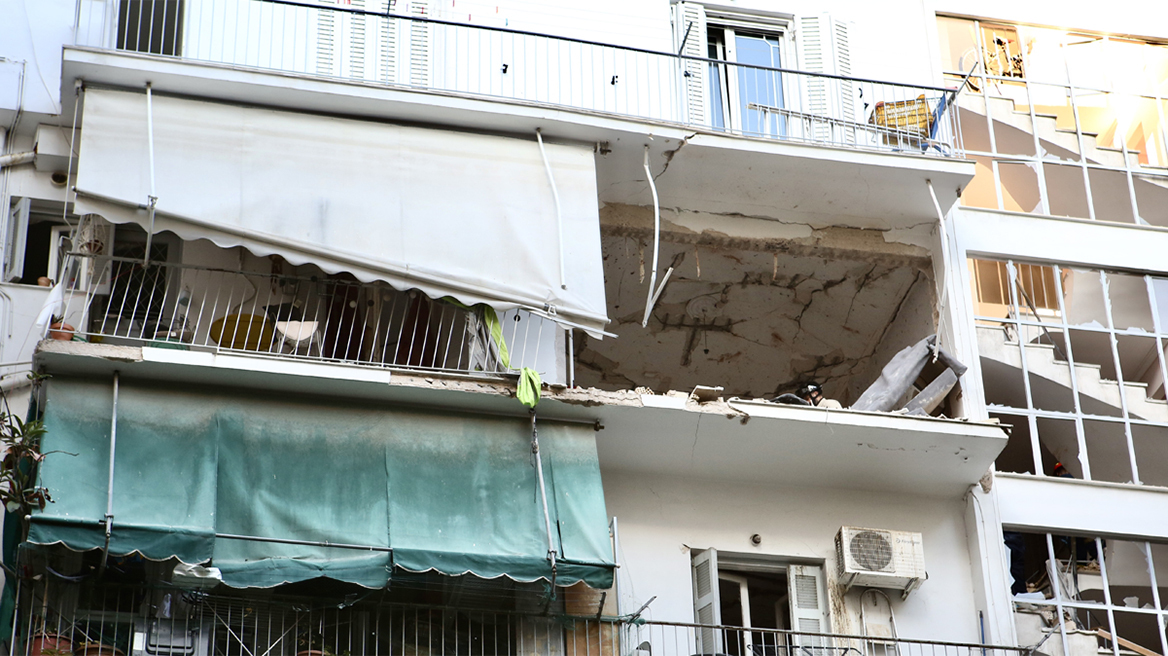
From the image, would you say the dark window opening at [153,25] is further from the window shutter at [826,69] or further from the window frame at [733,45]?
the window shutter at [826,69]

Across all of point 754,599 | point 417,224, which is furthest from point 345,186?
point 754,599

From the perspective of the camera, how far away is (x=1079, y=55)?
1847 centimetres

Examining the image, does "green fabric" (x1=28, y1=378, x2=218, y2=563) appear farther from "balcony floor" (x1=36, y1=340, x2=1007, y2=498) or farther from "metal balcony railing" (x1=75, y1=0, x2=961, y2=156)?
"metal balcony railing" (x1=75, y1=0, x2=961, y2=156)

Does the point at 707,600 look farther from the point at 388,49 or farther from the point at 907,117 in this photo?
the point at 388,49

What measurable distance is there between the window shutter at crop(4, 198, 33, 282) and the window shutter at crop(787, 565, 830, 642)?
785 centimetres

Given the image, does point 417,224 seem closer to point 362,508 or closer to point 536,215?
point 536,215

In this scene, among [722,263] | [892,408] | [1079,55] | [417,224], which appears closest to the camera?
[417,224]

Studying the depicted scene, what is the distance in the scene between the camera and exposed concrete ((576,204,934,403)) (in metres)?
16.4

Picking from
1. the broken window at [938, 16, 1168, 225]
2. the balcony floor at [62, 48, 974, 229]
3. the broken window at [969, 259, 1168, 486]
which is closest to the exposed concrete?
the balcony floor at [62, 48, 974, 229]

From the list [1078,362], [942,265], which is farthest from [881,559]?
[1078,362]

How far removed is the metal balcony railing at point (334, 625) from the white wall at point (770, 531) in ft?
1.54

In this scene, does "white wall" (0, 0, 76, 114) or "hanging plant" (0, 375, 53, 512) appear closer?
"hanging plant" (0, 375, 53, 512)

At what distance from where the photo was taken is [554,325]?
14.5 meters

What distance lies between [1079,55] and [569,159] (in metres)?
7.29
